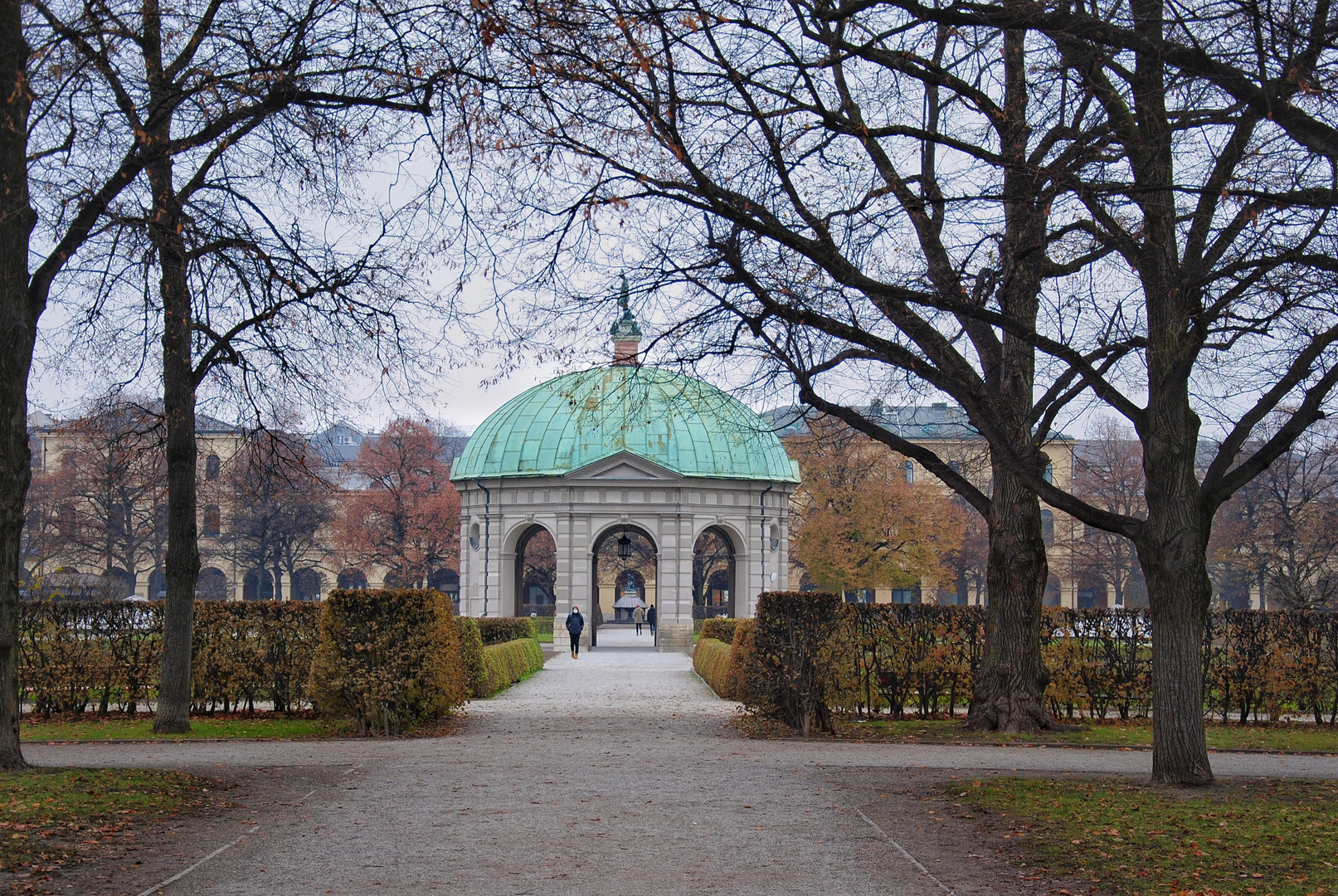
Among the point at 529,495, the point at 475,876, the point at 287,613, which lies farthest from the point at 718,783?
the point at 529,495

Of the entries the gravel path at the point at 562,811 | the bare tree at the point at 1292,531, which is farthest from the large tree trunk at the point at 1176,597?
the bare tree at the point at 1292,531

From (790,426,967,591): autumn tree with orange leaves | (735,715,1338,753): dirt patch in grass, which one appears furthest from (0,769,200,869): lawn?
(790,426,967,591): autumn tree with orange leaves

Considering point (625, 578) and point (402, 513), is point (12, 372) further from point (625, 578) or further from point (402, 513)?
point (625, 578)

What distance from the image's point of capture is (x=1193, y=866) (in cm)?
773

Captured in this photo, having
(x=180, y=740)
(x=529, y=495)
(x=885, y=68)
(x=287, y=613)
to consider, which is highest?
(x=885, y=68)

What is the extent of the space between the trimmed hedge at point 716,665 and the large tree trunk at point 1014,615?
17.5 feet

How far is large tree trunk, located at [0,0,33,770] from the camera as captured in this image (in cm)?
1056

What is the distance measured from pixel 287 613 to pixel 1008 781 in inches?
449

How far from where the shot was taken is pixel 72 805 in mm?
9305

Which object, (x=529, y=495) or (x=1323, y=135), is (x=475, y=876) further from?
(x=529, y=495)

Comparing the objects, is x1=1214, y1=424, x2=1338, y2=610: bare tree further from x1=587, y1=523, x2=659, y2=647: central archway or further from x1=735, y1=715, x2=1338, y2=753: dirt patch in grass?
x1=587, y1=523, x2=659, y2=647: central archway

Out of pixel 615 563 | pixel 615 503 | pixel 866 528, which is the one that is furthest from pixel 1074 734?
pixel 615 563

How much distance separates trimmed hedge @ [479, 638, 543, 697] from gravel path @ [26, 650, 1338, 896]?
5560 millimetres

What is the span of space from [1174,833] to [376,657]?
986 centimetres
